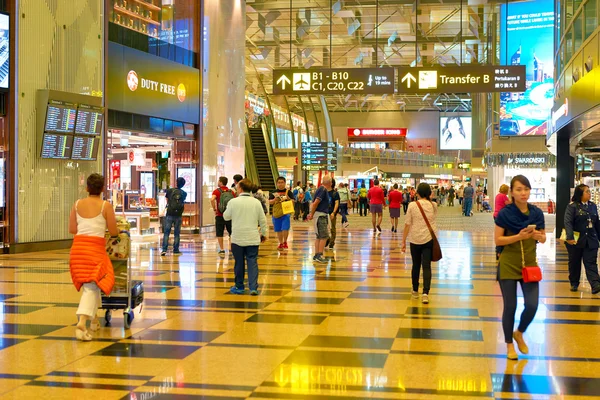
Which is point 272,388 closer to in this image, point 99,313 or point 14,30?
point 99,313

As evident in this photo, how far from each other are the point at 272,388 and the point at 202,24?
2039 centimetres

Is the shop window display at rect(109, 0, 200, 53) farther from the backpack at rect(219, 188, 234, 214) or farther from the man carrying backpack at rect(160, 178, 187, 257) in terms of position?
the backpack at rect(219, 188, 234, 214)

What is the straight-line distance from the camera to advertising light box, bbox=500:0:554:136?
38500 millimetres

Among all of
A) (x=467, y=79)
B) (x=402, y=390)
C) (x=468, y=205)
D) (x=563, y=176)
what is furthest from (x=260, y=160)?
(x=402, y=390)

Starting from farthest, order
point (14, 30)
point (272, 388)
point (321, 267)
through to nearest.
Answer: point (14, 30), point (321, 267), point (272, 388)

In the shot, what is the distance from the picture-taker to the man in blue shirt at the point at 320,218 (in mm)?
15180

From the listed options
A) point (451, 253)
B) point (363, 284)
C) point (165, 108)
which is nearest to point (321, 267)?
point (363, 284)

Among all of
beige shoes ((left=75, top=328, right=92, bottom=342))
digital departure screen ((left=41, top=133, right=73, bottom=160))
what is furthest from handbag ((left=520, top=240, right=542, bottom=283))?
digital departure screen ((left=41, top=133, right=73, bottom=160))

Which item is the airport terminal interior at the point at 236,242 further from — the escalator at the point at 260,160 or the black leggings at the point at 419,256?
the escalator at the point at 260,160

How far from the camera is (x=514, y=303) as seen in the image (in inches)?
269

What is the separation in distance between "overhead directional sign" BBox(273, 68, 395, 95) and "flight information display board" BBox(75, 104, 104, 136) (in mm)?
7119

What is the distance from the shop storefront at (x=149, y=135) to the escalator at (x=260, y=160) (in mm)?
14151

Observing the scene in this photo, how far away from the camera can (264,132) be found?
41.2 meters

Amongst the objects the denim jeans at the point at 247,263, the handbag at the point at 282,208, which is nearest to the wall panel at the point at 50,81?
the handbag at the point at 282,208
